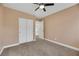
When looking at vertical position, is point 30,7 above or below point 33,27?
above

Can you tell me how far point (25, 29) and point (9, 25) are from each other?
1.42 feet

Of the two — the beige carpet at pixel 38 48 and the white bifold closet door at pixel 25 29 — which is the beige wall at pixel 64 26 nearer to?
the beige carpet at pixel 38 48

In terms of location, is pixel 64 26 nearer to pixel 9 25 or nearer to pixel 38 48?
pixel 38 48

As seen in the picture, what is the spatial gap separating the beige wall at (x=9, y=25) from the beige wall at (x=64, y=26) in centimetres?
53

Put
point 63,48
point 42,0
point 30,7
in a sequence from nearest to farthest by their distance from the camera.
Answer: point 42,0, point 30,7, point 63,48

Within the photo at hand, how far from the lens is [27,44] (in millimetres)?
2590

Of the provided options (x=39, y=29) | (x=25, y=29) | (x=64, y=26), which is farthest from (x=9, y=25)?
(x=64, y=26)

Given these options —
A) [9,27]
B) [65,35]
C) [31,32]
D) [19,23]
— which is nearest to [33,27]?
[31,32]

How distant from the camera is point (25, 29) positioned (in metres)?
2.66

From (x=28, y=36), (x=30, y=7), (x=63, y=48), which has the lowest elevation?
(x=63, y=48)

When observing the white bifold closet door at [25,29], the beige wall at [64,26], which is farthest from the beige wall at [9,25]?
the beige wall at [64,26]

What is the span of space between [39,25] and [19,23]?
539 millimetres

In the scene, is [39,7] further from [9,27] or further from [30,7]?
[9,27]

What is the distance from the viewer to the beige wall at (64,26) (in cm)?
252
